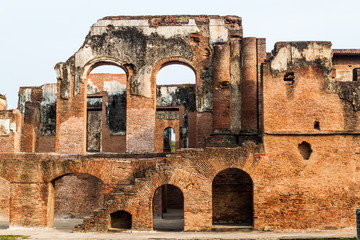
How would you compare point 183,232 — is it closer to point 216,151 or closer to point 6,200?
point 216,151

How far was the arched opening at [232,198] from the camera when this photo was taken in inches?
543

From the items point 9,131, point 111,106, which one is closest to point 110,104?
point 111,106

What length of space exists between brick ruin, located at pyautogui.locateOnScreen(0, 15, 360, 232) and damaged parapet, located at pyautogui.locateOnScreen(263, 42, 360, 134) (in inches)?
1.1

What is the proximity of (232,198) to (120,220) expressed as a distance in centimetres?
341

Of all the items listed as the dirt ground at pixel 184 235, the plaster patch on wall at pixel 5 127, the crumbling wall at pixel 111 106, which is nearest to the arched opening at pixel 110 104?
the crumbling wall at pixel 111 106

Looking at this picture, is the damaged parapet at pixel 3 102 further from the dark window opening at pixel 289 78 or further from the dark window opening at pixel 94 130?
the dark window opening at pixel 289 78

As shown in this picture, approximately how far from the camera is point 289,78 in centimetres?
1366

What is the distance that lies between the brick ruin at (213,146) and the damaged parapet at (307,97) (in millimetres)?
28

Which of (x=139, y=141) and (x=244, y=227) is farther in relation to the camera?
(x=139, y=141)

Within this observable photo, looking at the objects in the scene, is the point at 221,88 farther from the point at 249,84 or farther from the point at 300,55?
the point at 300,55

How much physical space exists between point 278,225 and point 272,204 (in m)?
0.58

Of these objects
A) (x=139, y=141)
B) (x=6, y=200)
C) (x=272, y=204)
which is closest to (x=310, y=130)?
Answer: (x=272, y=204)

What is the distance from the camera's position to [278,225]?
1248cm

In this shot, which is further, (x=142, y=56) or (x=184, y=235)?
(x=142, y=56)
